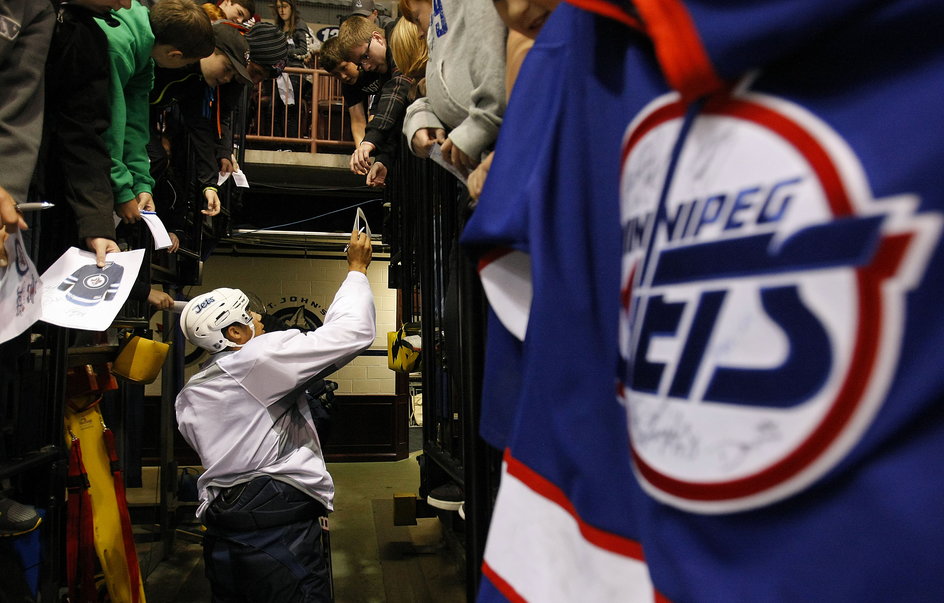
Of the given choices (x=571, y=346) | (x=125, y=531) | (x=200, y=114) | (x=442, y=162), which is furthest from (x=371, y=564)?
(x=571, y=346)

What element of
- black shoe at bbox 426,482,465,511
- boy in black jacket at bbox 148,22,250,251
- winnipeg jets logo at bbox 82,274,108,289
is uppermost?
boy in black jacket at bbox 148,22,250,251

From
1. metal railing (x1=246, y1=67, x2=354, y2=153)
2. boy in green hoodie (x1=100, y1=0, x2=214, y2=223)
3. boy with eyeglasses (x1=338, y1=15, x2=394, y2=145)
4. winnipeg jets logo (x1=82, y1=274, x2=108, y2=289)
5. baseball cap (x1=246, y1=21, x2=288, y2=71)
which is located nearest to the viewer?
winnipeg jets logo (x1=82, y1=274, x2=108, y2=289)

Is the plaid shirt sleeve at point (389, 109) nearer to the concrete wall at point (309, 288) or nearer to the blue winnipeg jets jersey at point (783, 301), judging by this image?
the blue winnipeg jets jersey at point (783, 301)

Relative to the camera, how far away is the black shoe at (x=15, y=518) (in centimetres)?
182

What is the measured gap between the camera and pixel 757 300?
0.36 metres

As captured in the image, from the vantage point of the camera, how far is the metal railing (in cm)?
696

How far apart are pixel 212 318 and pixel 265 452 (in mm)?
654

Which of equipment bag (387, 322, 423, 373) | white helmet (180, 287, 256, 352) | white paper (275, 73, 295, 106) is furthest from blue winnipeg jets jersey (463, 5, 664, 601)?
white paper (275, 73, 295, 106)

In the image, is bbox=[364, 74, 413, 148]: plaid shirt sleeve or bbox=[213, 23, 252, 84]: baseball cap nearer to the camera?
bbox=[364, 74, 413, 148]: plaid shirt sleeve

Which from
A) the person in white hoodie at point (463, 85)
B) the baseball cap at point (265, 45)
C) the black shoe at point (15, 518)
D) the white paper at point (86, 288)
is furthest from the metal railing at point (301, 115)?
the person in white hoodie at point (463, 85)

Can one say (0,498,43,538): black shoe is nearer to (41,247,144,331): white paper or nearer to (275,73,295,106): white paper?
(41,247,144,331): white paper

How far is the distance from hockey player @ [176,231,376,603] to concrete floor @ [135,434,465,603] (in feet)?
4.67

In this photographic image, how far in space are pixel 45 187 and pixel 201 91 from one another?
1547 millimetres

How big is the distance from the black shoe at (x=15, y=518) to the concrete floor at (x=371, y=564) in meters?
2.29
